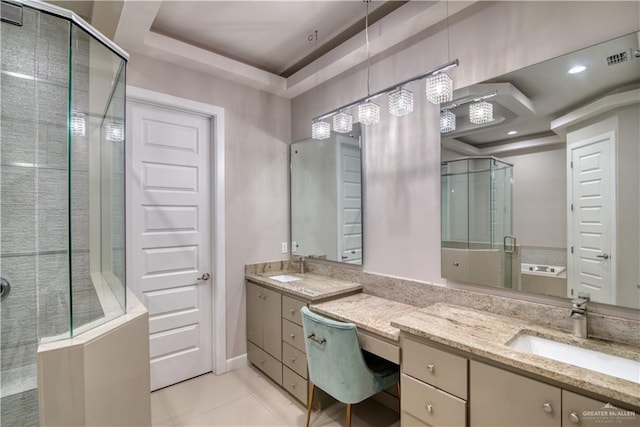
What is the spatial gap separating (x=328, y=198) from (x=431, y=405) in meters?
1.84

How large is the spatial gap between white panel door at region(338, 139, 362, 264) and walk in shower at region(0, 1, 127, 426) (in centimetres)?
168

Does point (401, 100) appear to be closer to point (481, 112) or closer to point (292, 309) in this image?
point (481, 112)

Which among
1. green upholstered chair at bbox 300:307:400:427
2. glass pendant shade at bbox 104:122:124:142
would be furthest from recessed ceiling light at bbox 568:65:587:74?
glass pendant shade at bbox 104:122:124:142

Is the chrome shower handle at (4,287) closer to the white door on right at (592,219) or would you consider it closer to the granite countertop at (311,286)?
the granite countertop at (311,286)

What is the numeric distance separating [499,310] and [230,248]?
2.22 metres

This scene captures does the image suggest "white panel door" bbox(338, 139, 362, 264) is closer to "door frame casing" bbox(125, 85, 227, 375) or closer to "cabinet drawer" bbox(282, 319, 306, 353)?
"cabinet drawer" bbox(282, 319, 306, 353)

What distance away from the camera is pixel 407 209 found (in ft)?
7.52

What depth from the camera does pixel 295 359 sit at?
2406 mm

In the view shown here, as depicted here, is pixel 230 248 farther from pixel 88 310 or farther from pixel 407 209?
pixel 407 209

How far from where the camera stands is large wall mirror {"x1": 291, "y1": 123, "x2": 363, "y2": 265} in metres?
2.68

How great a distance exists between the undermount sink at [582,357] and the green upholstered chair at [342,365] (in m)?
0.78

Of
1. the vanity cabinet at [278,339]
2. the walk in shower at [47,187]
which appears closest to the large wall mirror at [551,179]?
the vanity cabinet at [278,339]

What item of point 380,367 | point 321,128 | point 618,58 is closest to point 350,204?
point 321,128

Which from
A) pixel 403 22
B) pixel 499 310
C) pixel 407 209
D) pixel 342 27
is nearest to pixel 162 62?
pixel 342 27
